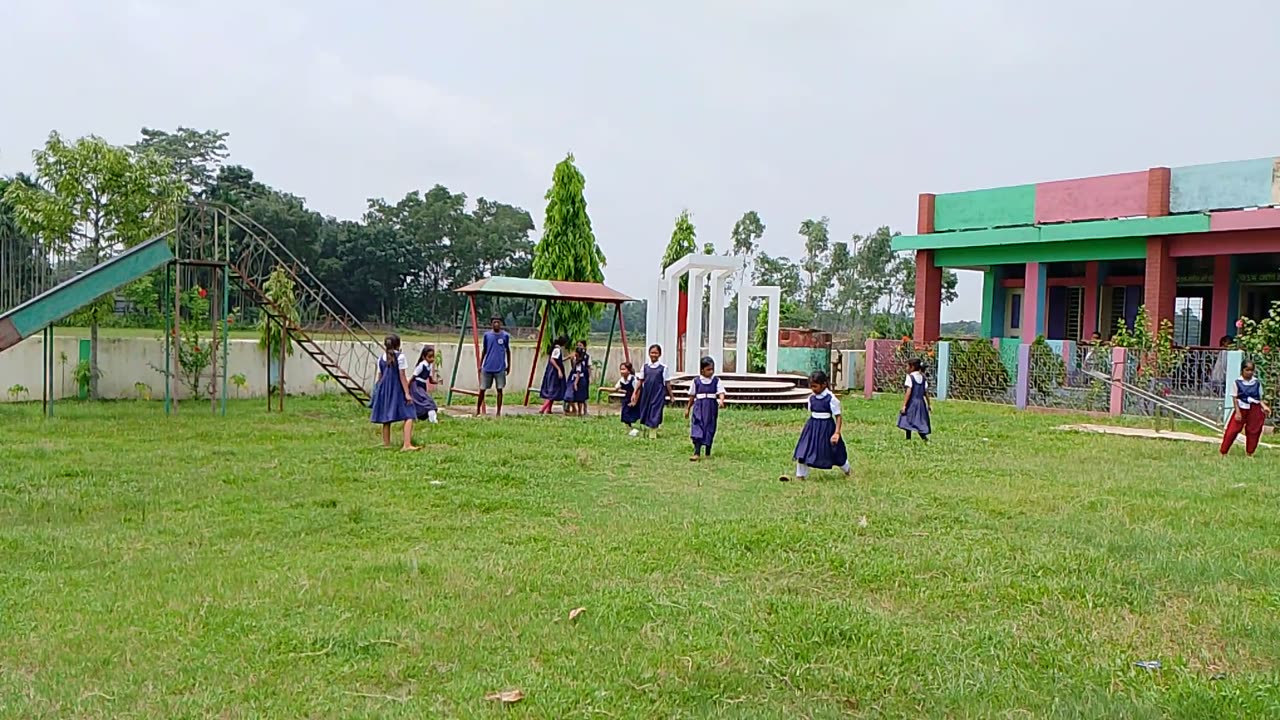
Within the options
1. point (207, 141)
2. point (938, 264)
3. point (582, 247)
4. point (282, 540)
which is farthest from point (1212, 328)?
point (207, 141)

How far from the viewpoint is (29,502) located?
8508mm

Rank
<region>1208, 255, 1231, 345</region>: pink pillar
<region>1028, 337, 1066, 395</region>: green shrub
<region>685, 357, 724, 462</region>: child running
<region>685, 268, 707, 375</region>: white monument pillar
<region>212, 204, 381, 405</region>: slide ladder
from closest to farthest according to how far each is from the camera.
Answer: <region>685, 357, 724, 462</region>: child running → <region>212, 204, 381, 405</region>: slide ladder → <region>1028, 337, 1066, 395</region>: green shrub → <region>685, 268, 707, 375</region>: white monument pillar → <region>1208, 255, 1231, 345</region>: pink pillar

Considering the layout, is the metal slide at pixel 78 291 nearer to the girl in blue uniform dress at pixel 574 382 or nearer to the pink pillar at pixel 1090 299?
the girl in blue uniform dress at pixel 574 382

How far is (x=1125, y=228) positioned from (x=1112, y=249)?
0.89 metres

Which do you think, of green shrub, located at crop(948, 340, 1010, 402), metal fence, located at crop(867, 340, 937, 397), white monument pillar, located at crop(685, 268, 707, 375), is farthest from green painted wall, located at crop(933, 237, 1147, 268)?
white monument pillar, located at crop(685, 268, 707, 375)

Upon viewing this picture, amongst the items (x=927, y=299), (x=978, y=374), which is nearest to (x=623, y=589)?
(x=978, y=374)

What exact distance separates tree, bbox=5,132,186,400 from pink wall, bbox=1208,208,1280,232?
62.2 ft

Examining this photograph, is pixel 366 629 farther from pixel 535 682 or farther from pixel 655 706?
pixel 655 706

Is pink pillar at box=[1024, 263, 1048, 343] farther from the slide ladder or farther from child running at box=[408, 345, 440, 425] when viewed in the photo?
child running at box=[408, 345, 440, 425]

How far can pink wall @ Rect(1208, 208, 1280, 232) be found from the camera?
773 inches

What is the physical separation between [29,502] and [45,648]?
424 centimetres

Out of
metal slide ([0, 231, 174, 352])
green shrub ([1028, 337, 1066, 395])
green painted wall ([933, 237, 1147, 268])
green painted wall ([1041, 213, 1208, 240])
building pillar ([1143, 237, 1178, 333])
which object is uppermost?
green painted wall ([1041, 213, 1208, 240])

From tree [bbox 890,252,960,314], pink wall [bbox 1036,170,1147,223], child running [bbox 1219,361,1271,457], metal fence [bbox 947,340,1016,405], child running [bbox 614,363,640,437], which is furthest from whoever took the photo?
tree [bbox 890,252,960,314]

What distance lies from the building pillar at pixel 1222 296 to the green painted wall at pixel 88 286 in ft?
68.4
